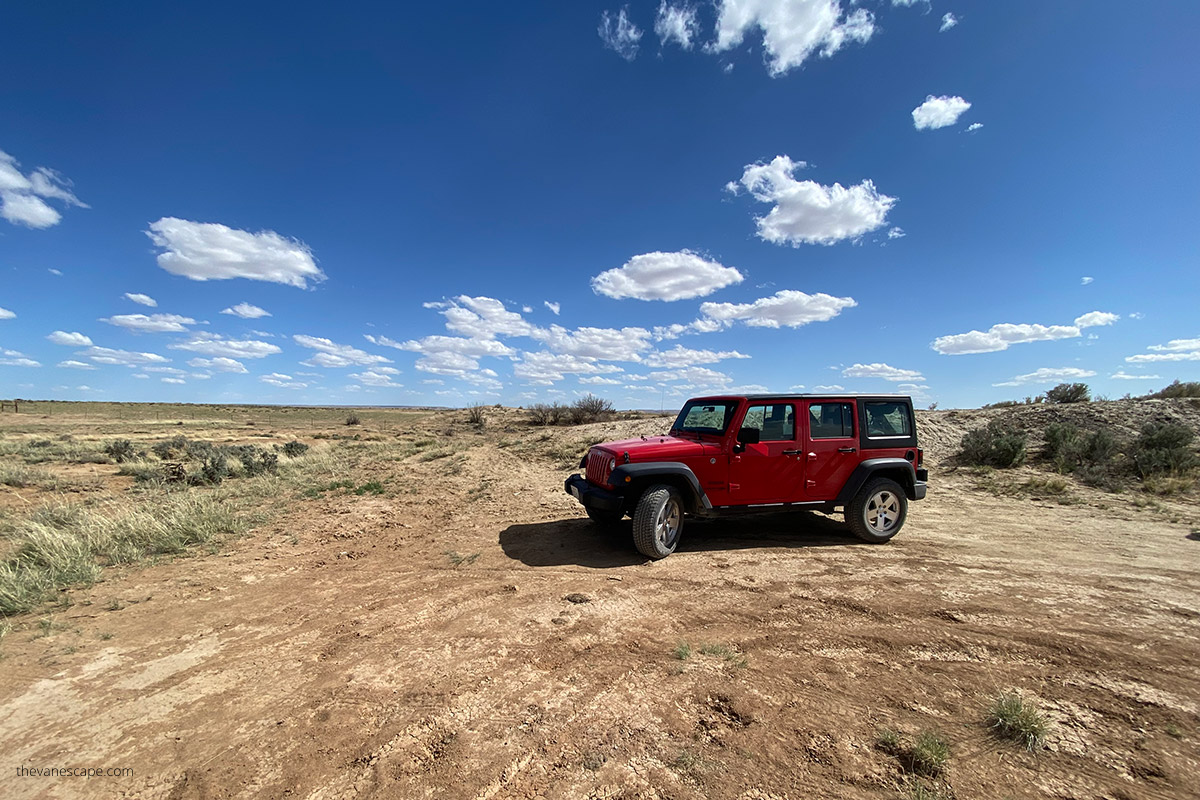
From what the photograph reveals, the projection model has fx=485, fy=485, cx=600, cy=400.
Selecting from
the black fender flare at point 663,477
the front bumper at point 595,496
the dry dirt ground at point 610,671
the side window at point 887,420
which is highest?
the side window at point 887,420

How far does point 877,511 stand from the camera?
6230 millimetres

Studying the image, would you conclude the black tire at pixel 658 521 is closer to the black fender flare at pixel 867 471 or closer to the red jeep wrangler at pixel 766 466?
the red jeep wrangler at pixel 766 466

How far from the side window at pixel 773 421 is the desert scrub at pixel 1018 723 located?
3433 millimetres

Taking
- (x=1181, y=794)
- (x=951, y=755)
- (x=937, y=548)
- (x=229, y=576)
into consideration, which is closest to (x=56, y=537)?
(x=229, y=576)

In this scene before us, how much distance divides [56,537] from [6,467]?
9439 mm

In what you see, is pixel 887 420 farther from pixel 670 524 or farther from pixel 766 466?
pixel 670 524

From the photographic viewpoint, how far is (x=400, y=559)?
577cm

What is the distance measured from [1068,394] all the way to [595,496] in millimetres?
22975

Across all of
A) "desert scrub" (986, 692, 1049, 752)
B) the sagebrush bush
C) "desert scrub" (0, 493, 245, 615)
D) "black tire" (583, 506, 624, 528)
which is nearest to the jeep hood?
"black tire" (583, 506, 624, 528)

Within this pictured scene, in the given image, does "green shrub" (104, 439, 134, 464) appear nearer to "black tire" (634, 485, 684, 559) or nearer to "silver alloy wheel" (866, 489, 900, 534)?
"black tire" (634, 485, 684, 559)

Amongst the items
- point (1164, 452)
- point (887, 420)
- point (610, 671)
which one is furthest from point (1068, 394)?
point (610, 671)

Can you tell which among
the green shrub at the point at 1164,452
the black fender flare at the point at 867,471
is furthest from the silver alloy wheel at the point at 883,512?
the green shrub at the point at 1164,452

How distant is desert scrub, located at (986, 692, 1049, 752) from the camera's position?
2.39 m

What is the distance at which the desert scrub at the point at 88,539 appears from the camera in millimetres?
4513
